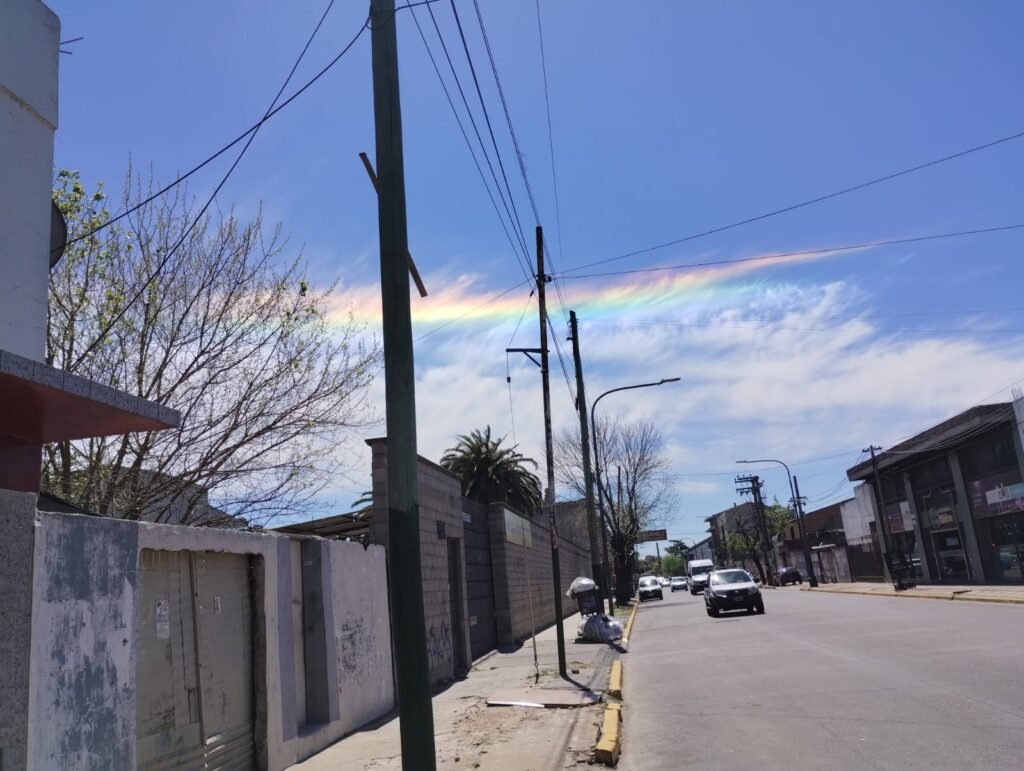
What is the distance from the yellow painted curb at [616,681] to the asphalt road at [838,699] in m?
0.16

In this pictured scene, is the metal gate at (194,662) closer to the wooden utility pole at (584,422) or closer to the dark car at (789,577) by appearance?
the wooden utility pole at (584,422)

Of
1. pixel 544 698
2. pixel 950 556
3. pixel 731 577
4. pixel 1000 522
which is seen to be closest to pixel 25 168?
pixel 544 698

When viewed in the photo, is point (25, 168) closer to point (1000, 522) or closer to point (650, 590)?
point (1000, 522)

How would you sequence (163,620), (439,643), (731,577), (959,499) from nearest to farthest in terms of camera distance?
(163,620), (439,643), (731,577), (959,499)

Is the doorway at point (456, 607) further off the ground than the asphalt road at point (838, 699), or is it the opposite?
the doorway at point (456, 607)

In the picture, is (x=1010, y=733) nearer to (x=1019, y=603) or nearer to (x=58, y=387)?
(x=58, y=387)

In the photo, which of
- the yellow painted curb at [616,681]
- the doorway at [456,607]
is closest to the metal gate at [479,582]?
the doorway at [456,607]

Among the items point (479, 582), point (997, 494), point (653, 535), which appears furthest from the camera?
point (653, 535)

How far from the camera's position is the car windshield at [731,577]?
28484mm

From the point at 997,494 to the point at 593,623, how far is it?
65.5 feet

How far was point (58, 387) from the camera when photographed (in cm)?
478

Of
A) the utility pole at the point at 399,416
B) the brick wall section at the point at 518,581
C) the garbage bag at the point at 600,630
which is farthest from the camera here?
the brick wall section at the point at 518,581

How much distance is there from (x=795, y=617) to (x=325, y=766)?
19.1 metres

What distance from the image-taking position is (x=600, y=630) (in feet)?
67.1
